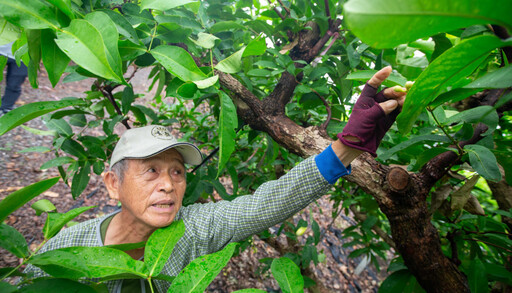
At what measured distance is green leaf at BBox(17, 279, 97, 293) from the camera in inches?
16.6

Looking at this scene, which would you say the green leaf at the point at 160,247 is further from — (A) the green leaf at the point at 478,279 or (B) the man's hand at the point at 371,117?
(A) the green leaf at the point at 478,279

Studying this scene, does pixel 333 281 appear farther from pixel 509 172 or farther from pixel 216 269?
pixel 216 269

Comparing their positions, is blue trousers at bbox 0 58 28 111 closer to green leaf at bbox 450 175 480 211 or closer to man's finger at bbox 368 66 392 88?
man's finger at bbox 368 66 392 88

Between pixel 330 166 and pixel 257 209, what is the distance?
1.14 feet

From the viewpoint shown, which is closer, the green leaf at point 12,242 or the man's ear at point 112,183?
the green leaf at point 12,242

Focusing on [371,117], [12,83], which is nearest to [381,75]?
[371,117]

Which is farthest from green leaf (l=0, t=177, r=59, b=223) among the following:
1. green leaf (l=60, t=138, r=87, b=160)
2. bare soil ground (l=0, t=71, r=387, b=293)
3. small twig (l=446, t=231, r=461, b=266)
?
bare soil ground (l=0, t=71, r=387, b=293)

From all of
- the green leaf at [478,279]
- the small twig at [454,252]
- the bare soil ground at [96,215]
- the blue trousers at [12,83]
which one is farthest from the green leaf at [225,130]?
the blue trousers at [12,83]

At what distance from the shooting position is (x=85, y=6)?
2.19 ft

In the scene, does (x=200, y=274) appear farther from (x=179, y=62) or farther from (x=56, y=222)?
(x=179, y=62)

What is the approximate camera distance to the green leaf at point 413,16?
0.78ft

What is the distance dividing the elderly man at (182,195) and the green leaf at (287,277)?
1.22 feet

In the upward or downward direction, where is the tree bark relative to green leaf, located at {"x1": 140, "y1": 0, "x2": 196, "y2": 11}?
downward

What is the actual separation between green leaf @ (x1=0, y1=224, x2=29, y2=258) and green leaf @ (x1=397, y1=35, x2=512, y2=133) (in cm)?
70
